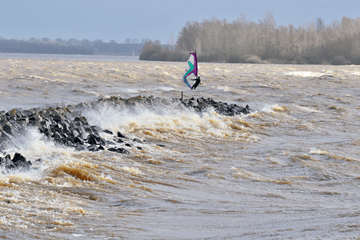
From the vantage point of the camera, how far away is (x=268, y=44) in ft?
256

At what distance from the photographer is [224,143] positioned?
394 inches

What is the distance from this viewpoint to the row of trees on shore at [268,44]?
234ft

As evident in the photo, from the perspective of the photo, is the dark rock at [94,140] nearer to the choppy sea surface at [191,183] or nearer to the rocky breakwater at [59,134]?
the rocky breakwater at [59,134]

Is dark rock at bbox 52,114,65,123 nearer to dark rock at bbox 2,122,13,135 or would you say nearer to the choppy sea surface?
the choppy sea surface

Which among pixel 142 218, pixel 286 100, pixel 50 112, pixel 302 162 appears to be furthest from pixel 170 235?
pixel 286 100

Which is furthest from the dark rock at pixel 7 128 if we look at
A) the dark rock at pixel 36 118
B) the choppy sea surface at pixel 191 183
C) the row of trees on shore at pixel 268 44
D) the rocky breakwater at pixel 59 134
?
the row of trees on shore at pixel 268 44

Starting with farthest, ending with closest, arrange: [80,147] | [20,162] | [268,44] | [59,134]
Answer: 1. [268,44]
2. [59,134]
3. [80,147]
4. [20,162]

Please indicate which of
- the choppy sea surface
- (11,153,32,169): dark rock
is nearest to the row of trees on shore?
the choppy sea surface

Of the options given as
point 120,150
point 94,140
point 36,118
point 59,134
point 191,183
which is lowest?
point 191,183

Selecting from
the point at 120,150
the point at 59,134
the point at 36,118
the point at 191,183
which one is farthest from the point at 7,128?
the point at 191,183

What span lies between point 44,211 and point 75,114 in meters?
6.44

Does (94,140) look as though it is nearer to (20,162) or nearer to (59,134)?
(59,134)

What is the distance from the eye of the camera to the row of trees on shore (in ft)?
234

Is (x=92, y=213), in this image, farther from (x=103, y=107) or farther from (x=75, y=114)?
(x=103, y=107)
